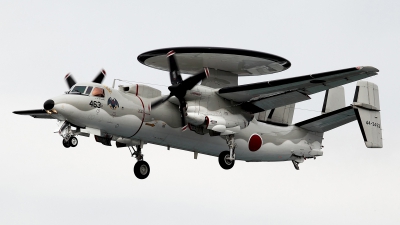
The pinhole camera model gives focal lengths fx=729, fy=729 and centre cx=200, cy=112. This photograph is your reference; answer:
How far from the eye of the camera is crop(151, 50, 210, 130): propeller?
31609 millimetres

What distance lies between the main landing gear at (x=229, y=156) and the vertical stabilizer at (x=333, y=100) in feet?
25.0

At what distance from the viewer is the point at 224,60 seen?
34438 mm

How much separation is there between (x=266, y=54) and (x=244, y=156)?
5.07m

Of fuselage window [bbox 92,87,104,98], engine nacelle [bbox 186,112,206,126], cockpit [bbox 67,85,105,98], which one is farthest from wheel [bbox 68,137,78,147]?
engine nacelle [bbox 186,112,206,126]

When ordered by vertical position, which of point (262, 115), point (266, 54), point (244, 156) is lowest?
point (244, 156)

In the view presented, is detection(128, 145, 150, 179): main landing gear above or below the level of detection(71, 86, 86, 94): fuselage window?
below

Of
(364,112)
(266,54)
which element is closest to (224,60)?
(266,54)

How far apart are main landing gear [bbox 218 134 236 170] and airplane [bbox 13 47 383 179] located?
0.05 meters

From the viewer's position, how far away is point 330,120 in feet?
119

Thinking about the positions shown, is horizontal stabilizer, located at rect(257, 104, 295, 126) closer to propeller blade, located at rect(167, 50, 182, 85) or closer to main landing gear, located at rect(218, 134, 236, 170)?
main landing gear, located at rect(218, 134, 236, 170)

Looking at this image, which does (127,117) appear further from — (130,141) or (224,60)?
(224,60)

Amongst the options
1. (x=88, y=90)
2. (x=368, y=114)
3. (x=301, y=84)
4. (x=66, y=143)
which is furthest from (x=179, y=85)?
(x=368, y=114)

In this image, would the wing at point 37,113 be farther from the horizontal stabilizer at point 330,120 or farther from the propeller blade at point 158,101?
the horizontal stabilizer at point 330,120

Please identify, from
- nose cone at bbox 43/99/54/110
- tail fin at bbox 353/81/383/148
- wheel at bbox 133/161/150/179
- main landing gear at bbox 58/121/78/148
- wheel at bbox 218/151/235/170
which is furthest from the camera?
wheel at bbox 133/161/150/179
